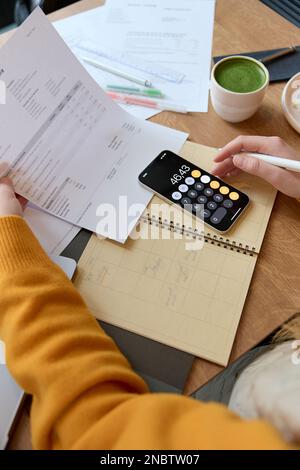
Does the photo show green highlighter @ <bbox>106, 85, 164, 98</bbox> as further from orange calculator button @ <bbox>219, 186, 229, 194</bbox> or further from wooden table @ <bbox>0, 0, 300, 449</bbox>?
orange calculator button @ <bbox>219, 186, 229, 194</bbox>

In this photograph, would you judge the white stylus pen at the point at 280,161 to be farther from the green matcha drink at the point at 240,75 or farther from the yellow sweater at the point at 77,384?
the yellow sweater at the point at 77,384

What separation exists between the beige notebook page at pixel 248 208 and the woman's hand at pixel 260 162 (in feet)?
0.05

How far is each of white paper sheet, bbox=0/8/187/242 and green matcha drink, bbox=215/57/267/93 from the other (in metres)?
0.12

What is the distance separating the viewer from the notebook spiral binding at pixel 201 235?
571 millimetres

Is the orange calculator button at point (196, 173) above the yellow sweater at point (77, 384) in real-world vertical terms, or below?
below

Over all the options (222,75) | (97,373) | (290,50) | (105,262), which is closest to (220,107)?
(222,75)

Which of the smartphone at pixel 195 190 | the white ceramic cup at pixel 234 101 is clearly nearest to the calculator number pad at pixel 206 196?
the smartphone at pixel 195 190

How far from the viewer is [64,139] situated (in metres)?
0.63

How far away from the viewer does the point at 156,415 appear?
40 cm

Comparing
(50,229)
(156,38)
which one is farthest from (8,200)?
(156,38)

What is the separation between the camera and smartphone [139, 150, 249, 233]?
596 mm

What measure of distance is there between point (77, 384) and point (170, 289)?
163mm

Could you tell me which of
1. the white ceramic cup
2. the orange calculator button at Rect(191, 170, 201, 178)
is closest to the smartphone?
the orange calculator button at Rect(191, 170, 201, 178)

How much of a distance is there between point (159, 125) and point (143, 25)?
0.28 metres
